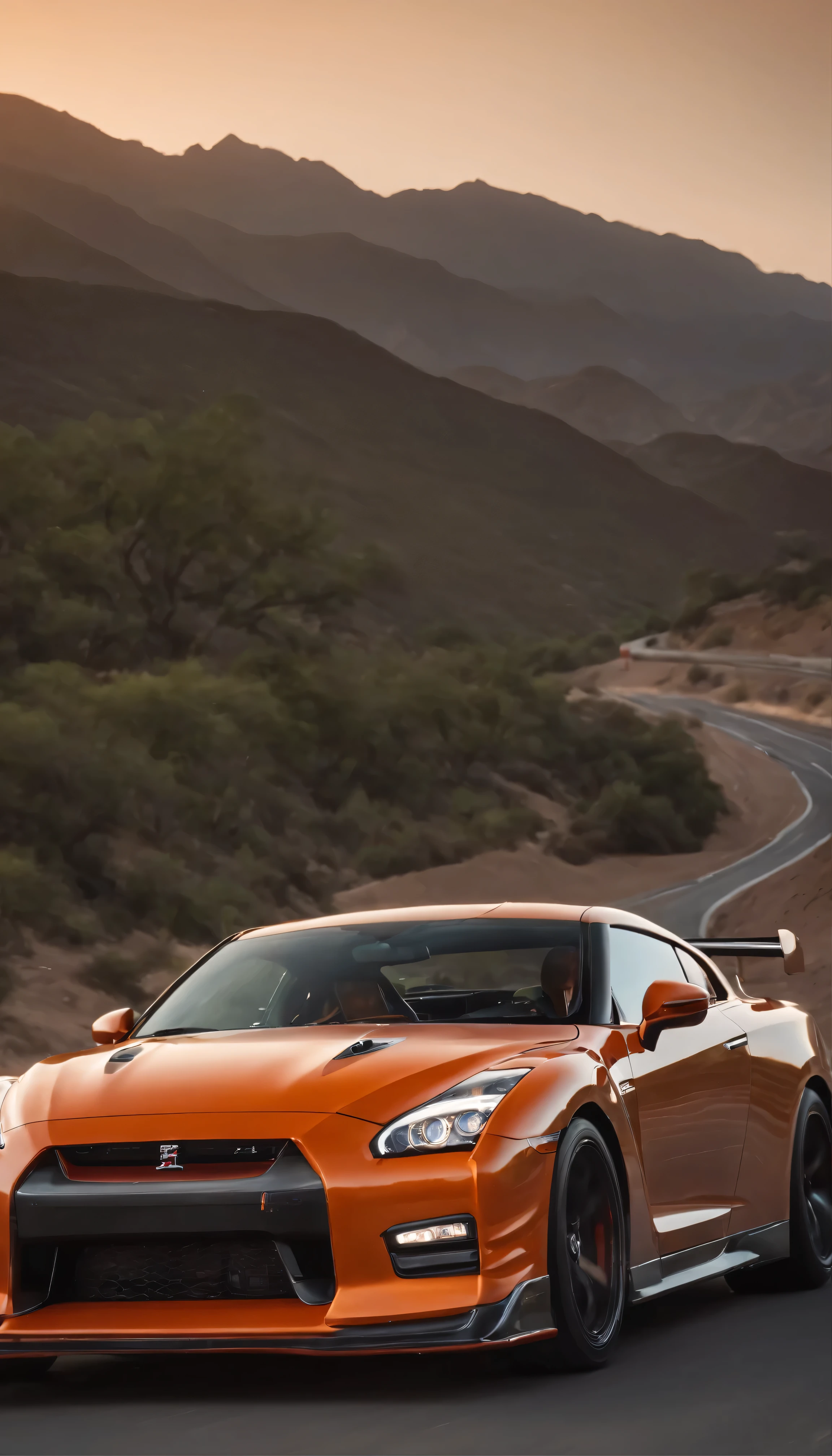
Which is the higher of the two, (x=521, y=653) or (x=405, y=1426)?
(x=405, y=1426)

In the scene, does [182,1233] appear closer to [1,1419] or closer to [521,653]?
[1,1419]

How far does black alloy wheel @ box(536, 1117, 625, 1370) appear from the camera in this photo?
18.5 feet

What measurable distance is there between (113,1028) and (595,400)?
171454 millimetres

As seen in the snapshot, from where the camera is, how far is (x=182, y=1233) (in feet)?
17.8

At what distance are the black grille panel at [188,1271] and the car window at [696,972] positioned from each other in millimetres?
2640

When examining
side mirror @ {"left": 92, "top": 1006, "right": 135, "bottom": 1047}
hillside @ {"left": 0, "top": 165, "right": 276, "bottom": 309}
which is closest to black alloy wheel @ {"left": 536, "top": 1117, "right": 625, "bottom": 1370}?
side mirror @ {"left": 92, "top": 1006, "right": 135, "bottom": 1047}

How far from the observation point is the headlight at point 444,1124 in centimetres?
Answer: 550

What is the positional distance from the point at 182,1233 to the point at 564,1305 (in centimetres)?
106

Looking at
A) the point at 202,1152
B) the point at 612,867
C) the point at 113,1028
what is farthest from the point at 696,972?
the point at 612,867

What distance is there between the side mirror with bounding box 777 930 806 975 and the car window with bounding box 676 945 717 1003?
0.29 meters

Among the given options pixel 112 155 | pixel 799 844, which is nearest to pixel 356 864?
pixel 799 844

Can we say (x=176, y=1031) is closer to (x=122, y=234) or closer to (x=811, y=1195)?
(x=811, y=1195)

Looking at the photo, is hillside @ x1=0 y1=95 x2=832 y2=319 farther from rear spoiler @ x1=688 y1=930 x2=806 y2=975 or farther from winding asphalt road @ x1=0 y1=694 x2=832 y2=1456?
winding asphalt road @ x1=0 y1=694 x2=832 y2=1456

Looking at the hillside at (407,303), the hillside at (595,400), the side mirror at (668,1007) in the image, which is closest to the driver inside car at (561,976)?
the side mirror at (668,1007)
